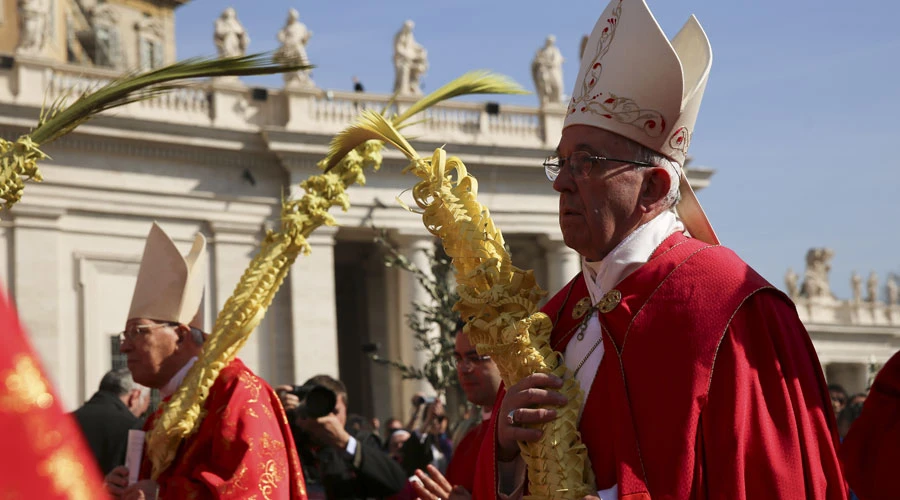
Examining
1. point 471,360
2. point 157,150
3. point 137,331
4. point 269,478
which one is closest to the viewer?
point 269,478

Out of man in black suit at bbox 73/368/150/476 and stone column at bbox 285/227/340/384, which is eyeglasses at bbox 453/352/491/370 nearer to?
Result: man in black suit at bbox 73/368/150/476

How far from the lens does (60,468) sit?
1.15 metres

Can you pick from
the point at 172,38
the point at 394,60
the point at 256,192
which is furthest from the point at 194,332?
the point at 172,38

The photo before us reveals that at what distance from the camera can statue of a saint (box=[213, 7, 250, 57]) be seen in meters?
26.6

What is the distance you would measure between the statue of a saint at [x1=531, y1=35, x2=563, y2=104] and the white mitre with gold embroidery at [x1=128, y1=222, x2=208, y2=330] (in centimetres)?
2460

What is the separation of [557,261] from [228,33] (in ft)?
29.8

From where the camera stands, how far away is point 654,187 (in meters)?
3.16

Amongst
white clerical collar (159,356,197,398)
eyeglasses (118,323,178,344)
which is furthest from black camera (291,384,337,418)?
eyeglasses (118,323,178,344)

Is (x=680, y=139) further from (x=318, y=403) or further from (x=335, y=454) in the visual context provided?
(x=335, y=454)

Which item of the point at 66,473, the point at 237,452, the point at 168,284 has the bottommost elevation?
the point at 237,452

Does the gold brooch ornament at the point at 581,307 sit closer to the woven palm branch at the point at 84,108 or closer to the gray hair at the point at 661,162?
the gray hair at the point at 661,162

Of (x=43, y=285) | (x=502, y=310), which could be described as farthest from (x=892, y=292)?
(x=502, y=310)

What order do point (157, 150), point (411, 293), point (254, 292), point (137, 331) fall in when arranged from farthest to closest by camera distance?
point (411, 293) < point (157, 150) < point (137, 331) < point (254, 292)

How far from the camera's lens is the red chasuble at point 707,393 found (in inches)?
108
